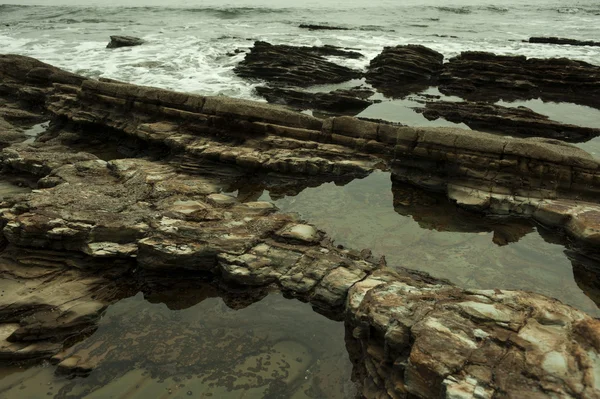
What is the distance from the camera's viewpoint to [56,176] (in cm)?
945

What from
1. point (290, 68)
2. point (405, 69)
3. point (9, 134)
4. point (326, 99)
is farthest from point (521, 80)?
point (9, 134)

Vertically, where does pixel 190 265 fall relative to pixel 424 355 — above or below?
below

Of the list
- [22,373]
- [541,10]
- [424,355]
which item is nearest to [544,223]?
[424,355]

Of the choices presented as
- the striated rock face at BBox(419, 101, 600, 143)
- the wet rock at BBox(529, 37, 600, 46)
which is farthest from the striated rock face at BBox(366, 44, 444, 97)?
the wet rock at BBox(529, 37, 600, 46)

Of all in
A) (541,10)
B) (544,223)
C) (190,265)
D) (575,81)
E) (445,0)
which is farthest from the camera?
(445,0)

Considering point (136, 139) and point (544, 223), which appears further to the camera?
point (136, 139)

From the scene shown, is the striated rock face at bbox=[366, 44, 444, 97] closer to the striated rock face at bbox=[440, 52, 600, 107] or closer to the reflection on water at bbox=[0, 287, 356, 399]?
the striated rock face at bbox=[440, 52, 600, 107]

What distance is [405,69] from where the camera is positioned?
21.8 meters

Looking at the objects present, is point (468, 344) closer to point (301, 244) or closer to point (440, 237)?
point (301, 244)

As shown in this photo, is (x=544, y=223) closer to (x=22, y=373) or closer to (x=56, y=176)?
(x=22, y=373)

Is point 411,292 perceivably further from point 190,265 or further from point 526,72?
point 526,72

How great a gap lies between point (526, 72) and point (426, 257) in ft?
55.2

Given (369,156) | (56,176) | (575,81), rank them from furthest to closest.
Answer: (575,81), (369,156), (56,176)

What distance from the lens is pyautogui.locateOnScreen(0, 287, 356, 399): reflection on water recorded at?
538cm
